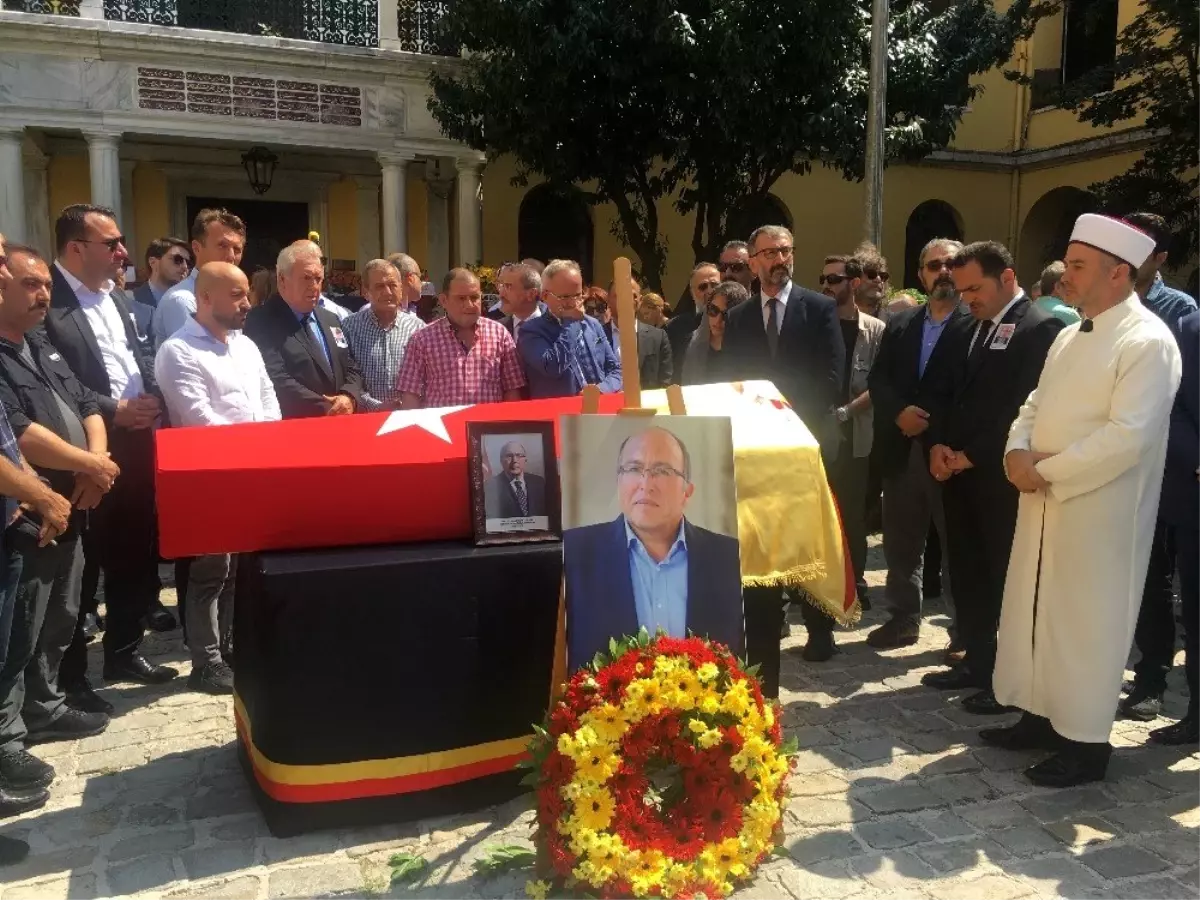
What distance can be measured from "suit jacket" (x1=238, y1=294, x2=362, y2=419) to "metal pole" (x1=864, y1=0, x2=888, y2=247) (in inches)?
297

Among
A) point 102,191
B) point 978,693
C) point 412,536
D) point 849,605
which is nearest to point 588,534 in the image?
point 412,536

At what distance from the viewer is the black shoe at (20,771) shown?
3518 mm

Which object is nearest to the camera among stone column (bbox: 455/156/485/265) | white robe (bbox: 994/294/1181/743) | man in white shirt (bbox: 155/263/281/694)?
white robe (bbox: 994/294/1181/743)

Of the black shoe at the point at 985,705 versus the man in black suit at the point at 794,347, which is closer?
the black shoe at the point at 985,705

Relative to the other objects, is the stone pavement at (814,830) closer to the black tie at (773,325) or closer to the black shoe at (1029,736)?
the black shoe at (1029,736)

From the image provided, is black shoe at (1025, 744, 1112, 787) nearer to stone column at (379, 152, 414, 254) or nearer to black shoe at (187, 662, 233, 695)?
black shoe at (187, 662, 233, 695)

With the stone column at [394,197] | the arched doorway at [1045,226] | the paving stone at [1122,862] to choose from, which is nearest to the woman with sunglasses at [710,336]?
the paving stone at [1122,862]

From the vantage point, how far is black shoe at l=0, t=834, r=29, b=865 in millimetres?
3109

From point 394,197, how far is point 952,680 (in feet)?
35.4

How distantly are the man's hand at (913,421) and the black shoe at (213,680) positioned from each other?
135 inches

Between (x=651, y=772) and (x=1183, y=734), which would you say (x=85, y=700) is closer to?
(x=651, y=772)

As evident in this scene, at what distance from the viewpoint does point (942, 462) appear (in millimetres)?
4395

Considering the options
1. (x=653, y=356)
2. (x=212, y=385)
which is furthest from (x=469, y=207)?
(x=212, y=385)

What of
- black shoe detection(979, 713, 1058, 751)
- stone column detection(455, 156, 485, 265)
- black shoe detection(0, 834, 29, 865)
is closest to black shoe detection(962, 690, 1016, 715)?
black shoe detection(979, 713, 1058, 751)
